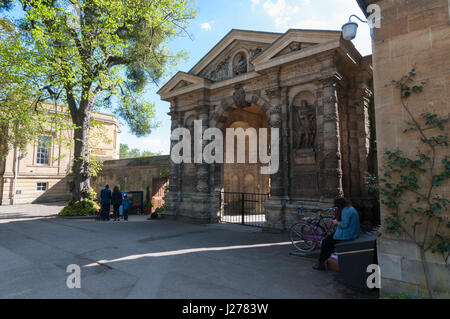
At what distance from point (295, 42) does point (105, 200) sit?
10391 millimetres

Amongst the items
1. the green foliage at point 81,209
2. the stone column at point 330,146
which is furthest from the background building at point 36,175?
the stone column at point 330,146

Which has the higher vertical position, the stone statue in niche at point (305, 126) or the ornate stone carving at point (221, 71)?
the ornate stone carving at point (221, 71)

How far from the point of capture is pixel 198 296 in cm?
379

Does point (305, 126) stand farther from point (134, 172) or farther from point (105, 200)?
point (134, 172)

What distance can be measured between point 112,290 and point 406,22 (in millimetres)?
6173

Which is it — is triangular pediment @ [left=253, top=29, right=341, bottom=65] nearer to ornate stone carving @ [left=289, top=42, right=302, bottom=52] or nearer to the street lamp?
ornate stone carving @ [left=289, top=42, right=302, bottom=52]

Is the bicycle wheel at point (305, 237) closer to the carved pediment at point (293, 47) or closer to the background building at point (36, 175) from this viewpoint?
the carved pediment at point (293, 47)

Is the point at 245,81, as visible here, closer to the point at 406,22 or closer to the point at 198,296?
the point at 406,22

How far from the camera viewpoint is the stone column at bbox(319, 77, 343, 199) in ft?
24.9

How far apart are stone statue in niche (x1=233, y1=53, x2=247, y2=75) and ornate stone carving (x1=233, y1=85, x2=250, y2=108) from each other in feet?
2.54

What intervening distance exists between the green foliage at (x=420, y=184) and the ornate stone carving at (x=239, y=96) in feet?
23.3

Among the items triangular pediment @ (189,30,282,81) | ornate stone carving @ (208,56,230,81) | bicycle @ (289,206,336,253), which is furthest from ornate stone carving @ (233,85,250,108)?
bicycle @ (289,206,336,253)

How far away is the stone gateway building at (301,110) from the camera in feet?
25.9

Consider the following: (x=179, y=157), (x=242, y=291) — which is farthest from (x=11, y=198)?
(x=242, y=291)
